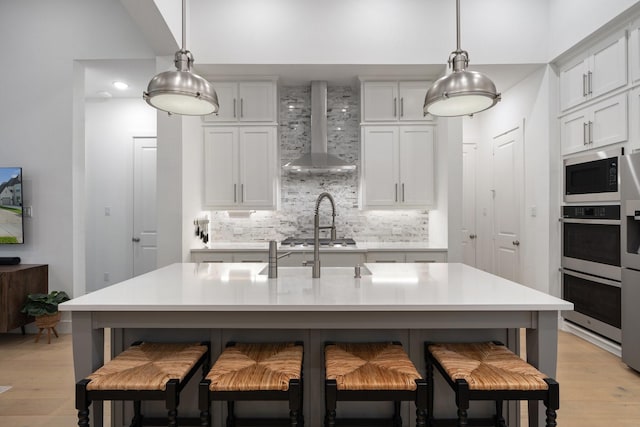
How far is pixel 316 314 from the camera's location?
171cm

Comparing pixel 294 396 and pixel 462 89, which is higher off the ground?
pixel 462 89

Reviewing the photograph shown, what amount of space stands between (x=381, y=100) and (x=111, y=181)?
407cm

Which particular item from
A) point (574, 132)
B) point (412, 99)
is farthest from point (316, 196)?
point (574, 132)

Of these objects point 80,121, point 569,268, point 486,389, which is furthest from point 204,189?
point 569,268

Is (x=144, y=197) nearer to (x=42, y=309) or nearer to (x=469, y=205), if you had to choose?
(x=42, y=309)

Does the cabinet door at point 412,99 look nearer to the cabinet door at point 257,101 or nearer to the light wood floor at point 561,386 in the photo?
the cabinet door at point 257,101

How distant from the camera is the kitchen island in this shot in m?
1.65

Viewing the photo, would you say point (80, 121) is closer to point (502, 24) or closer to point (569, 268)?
point (502, 24)

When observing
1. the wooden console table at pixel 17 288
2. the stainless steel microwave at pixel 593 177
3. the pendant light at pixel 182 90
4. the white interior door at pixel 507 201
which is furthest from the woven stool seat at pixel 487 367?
the wooden console table at pixel 17 288

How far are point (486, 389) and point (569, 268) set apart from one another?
3.06m

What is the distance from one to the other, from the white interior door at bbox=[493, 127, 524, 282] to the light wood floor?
128 cm

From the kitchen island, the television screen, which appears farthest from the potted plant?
the kitchen island

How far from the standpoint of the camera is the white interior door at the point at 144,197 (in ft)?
18.4

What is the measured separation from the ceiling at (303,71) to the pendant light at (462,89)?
7.13 feet
